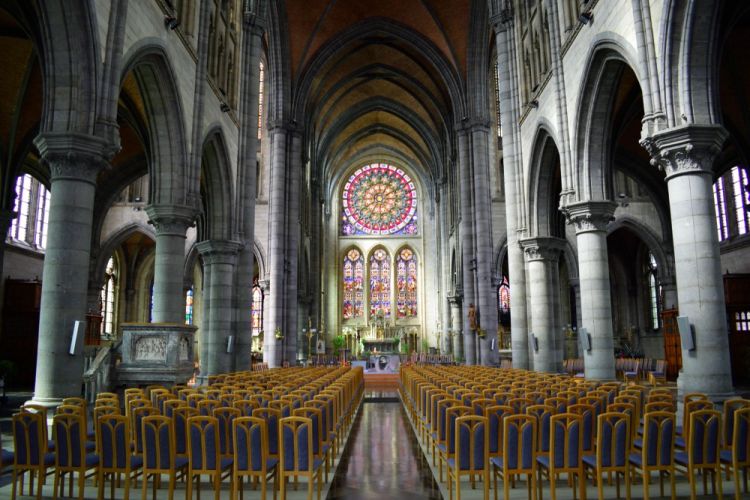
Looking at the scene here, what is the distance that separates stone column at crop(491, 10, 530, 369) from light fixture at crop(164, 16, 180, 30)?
1159 cm

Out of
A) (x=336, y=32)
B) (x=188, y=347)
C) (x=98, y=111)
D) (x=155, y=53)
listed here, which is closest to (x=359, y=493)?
(x=188, y=347)

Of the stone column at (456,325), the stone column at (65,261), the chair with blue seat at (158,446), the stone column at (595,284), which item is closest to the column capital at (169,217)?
the stone column at (65,261)

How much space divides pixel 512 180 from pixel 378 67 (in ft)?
68.0

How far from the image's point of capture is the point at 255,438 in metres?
5.66

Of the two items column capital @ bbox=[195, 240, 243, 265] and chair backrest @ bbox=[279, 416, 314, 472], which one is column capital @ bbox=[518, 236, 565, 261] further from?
chair backrest @ bbox=[279, 416, 314, 472]

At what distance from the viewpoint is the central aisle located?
6756mm

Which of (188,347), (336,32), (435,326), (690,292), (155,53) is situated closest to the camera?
(690,292)

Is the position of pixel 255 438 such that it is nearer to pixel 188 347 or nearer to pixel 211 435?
pixel 211 435

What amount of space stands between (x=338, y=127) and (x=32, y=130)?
27.0 m

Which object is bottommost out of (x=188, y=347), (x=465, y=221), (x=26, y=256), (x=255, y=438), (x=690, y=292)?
(x=255, y=438)

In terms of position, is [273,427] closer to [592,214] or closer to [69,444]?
[69,444]

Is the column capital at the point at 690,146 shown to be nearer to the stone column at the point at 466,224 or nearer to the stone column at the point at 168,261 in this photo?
the stone column at the point at 168,261

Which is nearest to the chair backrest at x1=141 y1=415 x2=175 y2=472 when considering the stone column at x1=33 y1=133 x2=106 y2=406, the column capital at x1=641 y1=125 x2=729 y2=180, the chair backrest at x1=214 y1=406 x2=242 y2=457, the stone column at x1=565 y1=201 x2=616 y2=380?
the chair backrest at x1=214 y1=406 x2=242 y2=457

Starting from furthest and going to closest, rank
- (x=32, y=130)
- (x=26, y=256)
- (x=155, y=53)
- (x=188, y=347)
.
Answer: (x=26, y=256)
(x=32, y=130)
(x=155, y=53)
(x=188, y=347)
